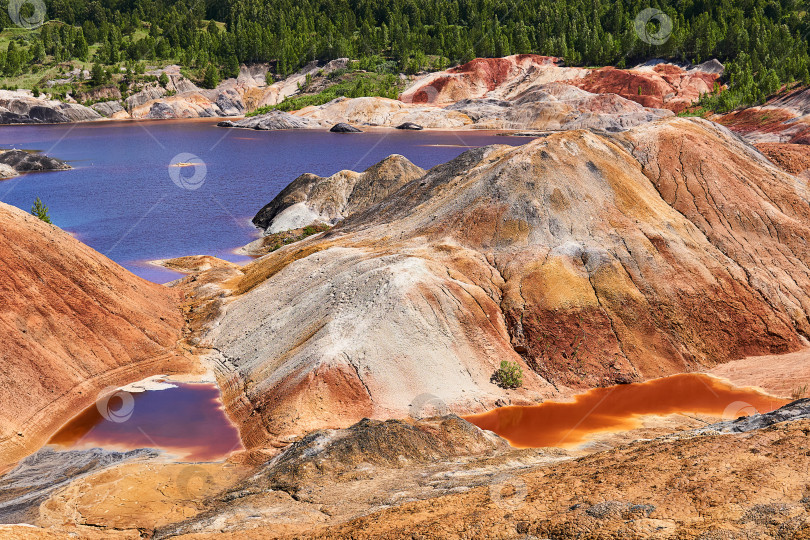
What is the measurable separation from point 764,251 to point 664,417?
54.5 ft

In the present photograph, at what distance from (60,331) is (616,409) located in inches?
1087

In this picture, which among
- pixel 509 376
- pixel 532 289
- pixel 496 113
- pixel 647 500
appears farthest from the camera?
pixel 496 113

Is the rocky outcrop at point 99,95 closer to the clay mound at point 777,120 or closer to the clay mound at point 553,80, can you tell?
the clay mound at point 553,80

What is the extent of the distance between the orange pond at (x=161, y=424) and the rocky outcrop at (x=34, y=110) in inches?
6508

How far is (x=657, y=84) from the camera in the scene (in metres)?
158

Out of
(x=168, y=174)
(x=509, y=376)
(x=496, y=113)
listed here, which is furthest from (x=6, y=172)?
(x=496, y=113)

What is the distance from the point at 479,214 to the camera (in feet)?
147

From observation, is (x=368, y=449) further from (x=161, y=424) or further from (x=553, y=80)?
(x=553, y=80)

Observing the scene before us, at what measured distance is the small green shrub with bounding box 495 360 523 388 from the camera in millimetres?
35125

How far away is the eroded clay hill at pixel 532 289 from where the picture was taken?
34375 mm

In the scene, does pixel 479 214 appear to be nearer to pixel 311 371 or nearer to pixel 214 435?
pixel 311 371

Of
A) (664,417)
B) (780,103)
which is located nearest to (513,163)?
(664,417)

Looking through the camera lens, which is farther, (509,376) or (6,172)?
(6,172)

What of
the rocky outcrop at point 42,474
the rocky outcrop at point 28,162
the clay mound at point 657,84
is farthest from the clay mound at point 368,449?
the clay mound at point 657,84
